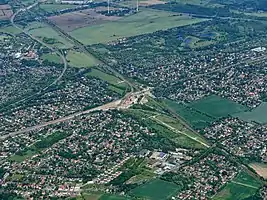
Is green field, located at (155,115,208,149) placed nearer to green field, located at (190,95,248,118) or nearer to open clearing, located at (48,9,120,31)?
green field, located at (190,95,248,118)

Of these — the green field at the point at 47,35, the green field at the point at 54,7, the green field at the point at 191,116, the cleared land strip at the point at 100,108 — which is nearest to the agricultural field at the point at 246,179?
the green field at the point at 191,116

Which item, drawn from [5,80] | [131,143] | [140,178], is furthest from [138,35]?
[140,178]

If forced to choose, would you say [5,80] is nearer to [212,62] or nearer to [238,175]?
[212,62]

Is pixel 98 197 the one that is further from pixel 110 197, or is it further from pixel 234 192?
pixel 234 192

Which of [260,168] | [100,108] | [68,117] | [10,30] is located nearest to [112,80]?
[100,108]

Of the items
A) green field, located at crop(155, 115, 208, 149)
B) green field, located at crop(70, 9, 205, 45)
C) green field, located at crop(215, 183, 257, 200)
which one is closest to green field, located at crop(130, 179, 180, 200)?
green field, located at crop(215, 183, 257, 200)

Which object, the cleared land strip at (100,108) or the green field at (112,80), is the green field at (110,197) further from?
the green field at (112,80)
